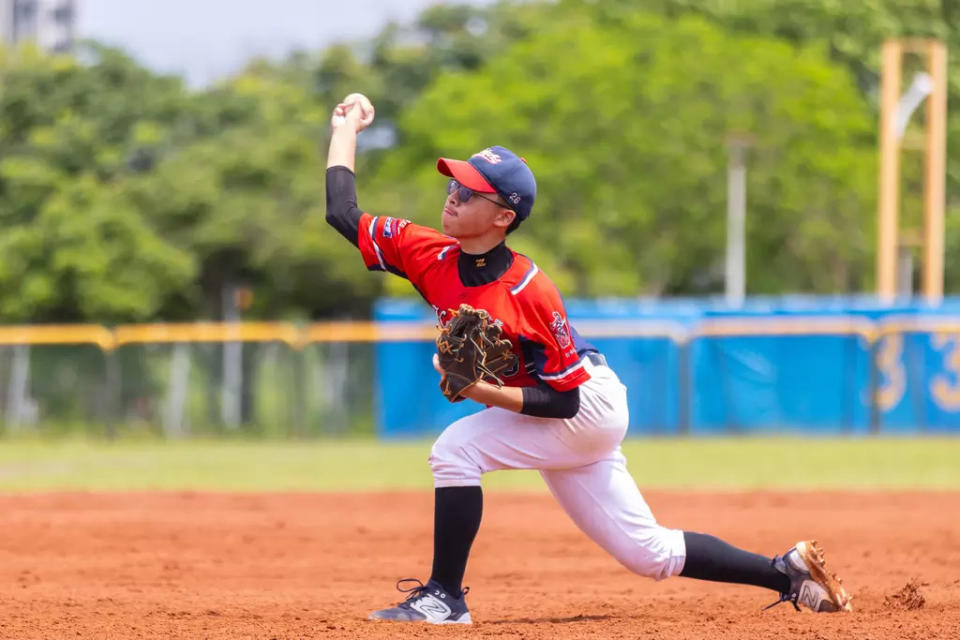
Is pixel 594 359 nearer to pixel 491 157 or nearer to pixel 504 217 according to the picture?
pixel 504 217

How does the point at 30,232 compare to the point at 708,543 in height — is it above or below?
above

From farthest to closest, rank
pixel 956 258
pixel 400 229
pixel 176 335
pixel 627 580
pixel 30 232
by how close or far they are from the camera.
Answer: pixel 956 258 → pixel 30 232 → pixel 176 335 → pixel 627 580 → pixel 400 229

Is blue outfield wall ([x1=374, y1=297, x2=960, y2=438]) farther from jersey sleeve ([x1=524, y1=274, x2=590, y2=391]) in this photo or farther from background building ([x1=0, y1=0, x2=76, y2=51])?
background building ([x1=0, y1=0, x2=76, y2=51])

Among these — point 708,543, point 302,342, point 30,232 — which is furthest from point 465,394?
point 30,232

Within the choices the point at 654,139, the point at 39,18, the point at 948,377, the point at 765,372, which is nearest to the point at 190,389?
the point at 765,372

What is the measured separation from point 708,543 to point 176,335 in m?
14.9

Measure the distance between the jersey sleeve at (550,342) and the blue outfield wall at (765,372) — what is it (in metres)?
14.5

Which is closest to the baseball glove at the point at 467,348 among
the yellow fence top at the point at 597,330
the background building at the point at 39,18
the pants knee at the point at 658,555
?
the pants knee at the point at 658,555

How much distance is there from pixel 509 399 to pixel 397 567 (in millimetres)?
2857

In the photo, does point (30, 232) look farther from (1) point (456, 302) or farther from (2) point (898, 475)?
(1) point (456, 302)

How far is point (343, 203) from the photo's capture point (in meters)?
4.93

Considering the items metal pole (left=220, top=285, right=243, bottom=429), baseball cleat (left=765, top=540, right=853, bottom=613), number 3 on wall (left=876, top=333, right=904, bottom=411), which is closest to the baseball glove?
baseball cleat (left=765, top=540, right=853, bottom=613)

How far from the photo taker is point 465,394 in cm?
454

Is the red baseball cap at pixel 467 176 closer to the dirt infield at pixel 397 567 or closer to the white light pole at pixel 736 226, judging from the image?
the dirt infield at pixel 397 567
